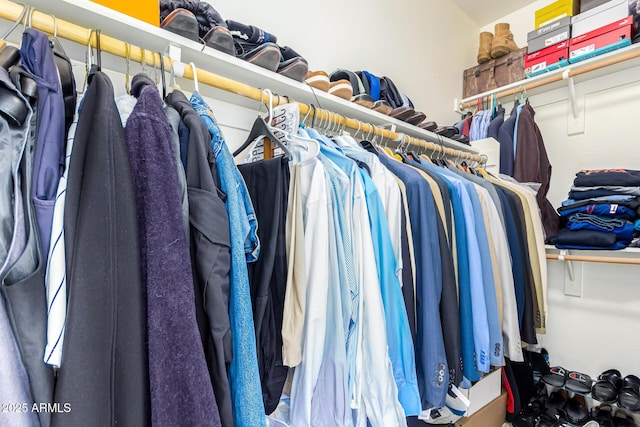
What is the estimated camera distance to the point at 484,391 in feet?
4.40

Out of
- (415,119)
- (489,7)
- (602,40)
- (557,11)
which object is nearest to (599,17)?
(602,40)

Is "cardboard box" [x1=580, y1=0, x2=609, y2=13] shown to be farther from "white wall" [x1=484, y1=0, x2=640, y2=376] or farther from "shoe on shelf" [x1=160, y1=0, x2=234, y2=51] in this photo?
"shoe on shelf" [x1=160, y1=0, x2=234, y2=51]

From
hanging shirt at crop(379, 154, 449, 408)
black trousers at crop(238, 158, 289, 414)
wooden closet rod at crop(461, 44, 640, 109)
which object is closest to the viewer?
black trousers at crop(238, 158, 289, 414)

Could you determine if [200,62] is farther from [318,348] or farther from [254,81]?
[318,348]

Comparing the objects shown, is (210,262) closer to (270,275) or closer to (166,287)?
(166,287)

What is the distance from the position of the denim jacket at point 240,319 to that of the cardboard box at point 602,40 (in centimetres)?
199

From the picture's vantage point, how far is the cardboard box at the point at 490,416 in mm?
1257

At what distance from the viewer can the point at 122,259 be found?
40 cm

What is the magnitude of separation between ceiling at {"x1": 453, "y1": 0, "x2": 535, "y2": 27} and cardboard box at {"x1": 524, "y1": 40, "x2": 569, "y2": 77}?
566 mm

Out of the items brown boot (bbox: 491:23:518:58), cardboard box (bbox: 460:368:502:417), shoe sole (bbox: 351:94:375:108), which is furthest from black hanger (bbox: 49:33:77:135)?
brown boot (bbox: 491:23:518:58)

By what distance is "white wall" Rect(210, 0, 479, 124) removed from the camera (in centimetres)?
127

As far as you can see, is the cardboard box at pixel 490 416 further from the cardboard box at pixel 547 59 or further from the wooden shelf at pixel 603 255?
the cardboard box at pixel 547 59

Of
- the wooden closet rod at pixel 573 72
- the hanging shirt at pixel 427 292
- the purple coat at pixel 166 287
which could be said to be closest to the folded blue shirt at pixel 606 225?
the wooden closet rod at pixel 573 72

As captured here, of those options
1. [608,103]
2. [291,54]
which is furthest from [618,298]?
[291,54]
